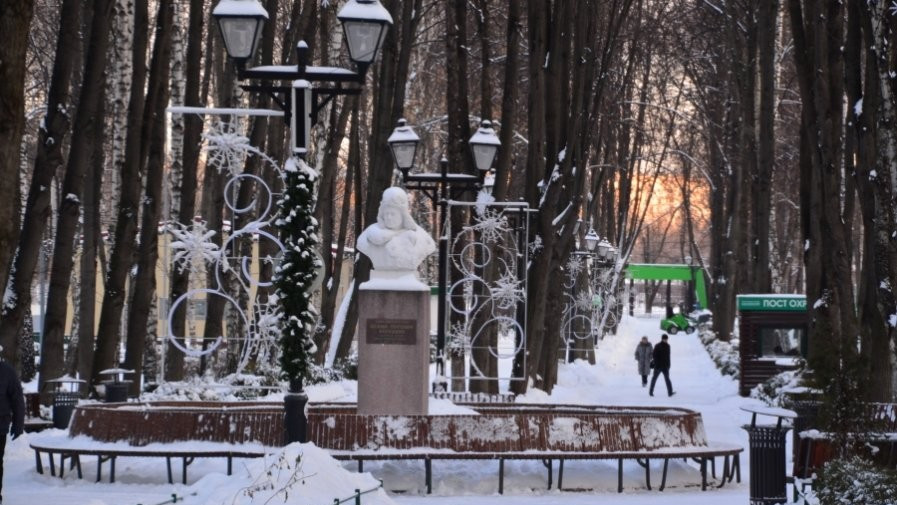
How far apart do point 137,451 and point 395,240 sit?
3851mm

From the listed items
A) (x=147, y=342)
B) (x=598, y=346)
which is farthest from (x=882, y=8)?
(x=598, y=346)

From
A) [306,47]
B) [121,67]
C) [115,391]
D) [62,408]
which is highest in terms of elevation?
[121,67]

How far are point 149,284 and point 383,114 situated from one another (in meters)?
6.56

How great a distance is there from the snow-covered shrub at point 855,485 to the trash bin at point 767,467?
1.57 metres

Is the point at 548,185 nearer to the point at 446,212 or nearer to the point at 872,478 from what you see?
the point at 446,212

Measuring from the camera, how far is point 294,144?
43.6 ft

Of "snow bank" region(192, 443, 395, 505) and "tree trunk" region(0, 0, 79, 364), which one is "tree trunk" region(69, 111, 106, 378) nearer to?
"tree trunk" region(0, 0, 79, 364)

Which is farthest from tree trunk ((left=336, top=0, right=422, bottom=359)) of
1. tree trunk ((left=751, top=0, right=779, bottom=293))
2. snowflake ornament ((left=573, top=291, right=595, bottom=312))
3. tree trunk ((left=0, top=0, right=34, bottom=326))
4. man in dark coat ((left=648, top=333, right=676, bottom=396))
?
snowflake ornament ((left=573, top=291, right=595, bottom=312))

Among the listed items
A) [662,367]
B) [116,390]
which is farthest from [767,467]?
[662,367]

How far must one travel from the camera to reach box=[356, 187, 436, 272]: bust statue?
668 inches

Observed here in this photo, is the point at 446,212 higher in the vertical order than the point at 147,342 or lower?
higher

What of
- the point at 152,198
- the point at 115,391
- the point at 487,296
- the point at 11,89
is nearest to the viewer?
the point at 11,89

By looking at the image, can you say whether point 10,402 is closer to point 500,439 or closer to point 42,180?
point 500,439

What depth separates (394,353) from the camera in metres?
16.6
